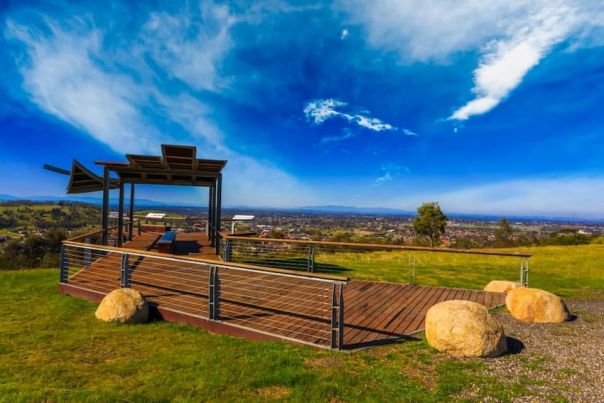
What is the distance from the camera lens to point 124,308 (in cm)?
479

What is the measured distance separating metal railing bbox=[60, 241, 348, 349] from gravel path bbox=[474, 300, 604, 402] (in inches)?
78.8

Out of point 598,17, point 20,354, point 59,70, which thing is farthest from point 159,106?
point 598,17

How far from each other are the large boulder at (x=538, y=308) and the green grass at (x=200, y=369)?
7.51ft

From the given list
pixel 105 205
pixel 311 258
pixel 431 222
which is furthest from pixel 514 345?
pixel 431 222

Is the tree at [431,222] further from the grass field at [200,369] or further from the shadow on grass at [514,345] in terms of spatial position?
the grass field at [200,369]

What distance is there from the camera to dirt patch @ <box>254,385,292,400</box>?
111 inches

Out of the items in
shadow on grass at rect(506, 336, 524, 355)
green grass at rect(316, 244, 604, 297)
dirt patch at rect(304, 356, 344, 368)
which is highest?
shadow on grass at rect(506, 336, 524, 355)

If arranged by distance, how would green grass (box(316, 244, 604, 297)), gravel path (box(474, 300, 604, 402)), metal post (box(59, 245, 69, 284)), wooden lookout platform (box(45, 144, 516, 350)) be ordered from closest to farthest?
1. gravel path (box(474, 300, 604, 402))
2. wooden lookout platform (box(45, 144, 516, 350))
3. metal post (box(59, 245, 69, 284))
4. green grass (box(316, 244, 604, 297))

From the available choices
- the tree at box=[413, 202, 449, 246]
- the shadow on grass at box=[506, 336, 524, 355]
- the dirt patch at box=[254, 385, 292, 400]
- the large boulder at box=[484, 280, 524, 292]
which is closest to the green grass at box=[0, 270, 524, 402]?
the dirt patch at box=[254, 385, 292, 400]

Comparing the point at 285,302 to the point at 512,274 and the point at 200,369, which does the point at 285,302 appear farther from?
the point at 512,274

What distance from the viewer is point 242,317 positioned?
4770 mm

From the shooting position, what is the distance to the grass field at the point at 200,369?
9.32 ft

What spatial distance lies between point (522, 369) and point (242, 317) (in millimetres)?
3726

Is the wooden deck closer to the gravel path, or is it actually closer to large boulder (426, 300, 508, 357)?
large boulder (426, 300, 508, 357)
